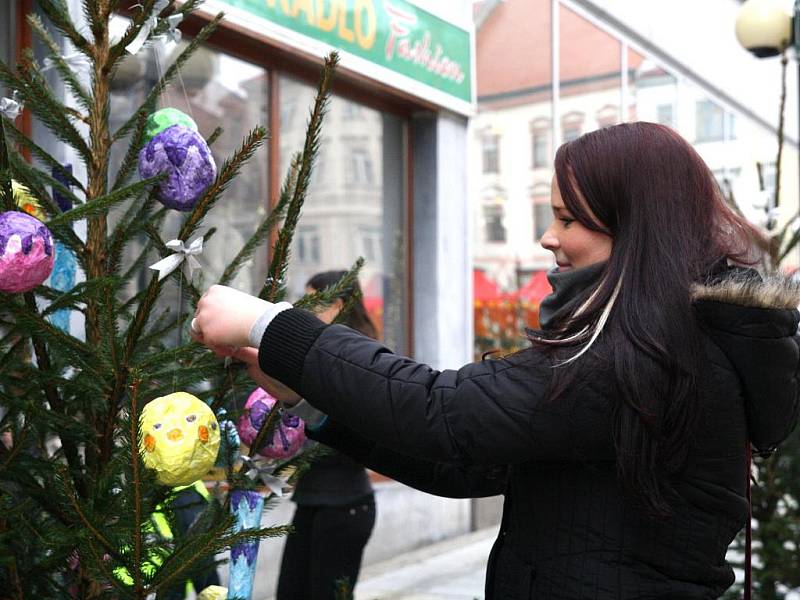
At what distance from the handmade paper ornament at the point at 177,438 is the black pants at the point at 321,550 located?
2694 millimetres

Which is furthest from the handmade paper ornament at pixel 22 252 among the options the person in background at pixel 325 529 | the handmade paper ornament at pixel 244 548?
the person in background at pixel 325 529

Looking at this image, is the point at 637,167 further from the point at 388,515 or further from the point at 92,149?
the point at 388,515

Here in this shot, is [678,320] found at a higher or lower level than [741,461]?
higher

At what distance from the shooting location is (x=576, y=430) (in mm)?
1595

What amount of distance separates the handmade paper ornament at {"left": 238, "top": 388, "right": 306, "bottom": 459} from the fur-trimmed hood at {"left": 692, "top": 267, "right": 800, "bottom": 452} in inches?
35.7

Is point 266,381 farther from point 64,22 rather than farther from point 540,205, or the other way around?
point 540,205

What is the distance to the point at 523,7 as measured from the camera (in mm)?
10188

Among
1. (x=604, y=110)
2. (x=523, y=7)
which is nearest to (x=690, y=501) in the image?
(x=523, y=7)

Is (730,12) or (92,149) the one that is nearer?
(92,149)

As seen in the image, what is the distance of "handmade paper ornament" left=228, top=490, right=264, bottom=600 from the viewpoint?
206 cm

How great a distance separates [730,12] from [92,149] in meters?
15.2

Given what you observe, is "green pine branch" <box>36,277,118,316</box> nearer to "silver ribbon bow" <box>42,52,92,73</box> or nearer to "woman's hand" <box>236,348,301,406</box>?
"woman's hand" <box>236,348,301,406</box>

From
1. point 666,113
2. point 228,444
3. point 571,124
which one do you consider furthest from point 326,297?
point 666,113

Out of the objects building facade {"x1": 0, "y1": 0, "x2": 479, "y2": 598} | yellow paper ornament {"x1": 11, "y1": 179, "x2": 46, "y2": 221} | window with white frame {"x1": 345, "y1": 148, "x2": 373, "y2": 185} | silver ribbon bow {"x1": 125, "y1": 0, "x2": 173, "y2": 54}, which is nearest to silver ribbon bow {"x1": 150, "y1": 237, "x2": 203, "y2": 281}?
yellow paper ornament {"x1": 11, "y1": 179, "x2": 46, "y2": 221}
